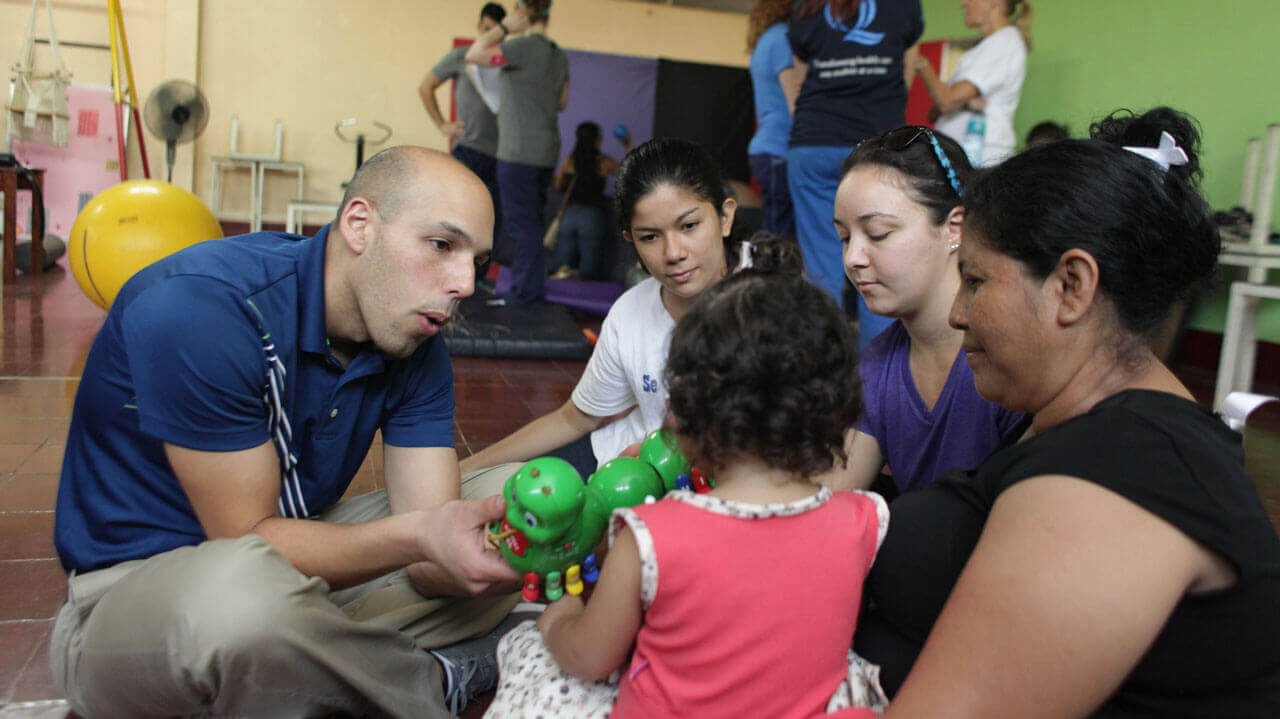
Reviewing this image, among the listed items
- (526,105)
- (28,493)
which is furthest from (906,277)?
(526,105)

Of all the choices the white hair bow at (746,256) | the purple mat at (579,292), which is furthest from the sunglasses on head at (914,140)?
the purple mat at (579,292)

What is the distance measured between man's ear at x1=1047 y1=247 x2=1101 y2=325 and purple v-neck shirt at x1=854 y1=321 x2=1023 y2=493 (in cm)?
51

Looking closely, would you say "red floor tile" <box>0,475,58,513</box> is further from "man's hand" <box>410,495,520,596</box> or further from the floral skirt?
the floral skirt

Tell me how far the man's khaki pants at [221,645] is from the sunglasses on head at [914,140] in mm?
1322

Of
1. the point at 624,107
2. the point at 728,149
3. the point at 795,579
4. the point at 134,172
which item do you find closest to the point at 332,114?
the point at 134,172

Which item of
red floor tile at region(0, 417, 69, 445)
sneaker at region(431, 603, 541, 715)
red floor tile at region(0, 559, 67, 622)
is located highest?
sneaker at region(431, 603, 541, 715)

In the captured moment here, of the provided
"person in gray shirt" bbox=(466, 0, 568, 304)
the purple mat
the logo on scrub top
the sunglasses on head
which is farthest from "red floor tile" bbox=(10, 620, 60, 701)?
the purple mat

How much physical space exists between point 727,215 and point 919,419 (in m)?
0.85

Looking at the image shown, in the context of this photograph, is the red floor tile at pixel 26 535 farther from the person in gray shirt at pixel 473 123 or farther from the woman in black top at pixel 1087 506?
the person in gray shirt at pixel 473 123

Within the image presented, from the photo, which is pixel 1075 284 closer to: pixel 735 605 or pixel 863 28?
pixel 735 605

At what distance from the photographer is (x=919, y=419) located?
5.29 ft

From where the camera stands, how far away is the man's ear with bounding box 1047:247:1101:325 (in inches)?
37.9

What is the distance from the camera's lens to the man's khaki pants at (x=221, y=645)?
1160mm

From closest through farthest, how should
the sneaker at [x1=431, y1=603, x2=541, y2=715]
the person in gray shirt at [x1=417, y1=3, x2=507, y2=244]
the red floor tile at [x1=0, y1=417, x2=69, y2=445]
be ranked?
the sneaker at [x1=431, y1=603, x2=541, y2=715] → the red floor tile at [x1=0, y1=417, x2=69, y2=445] → the person in gray shirt at [x1=417, y1=3, x2=507, y2=244]
